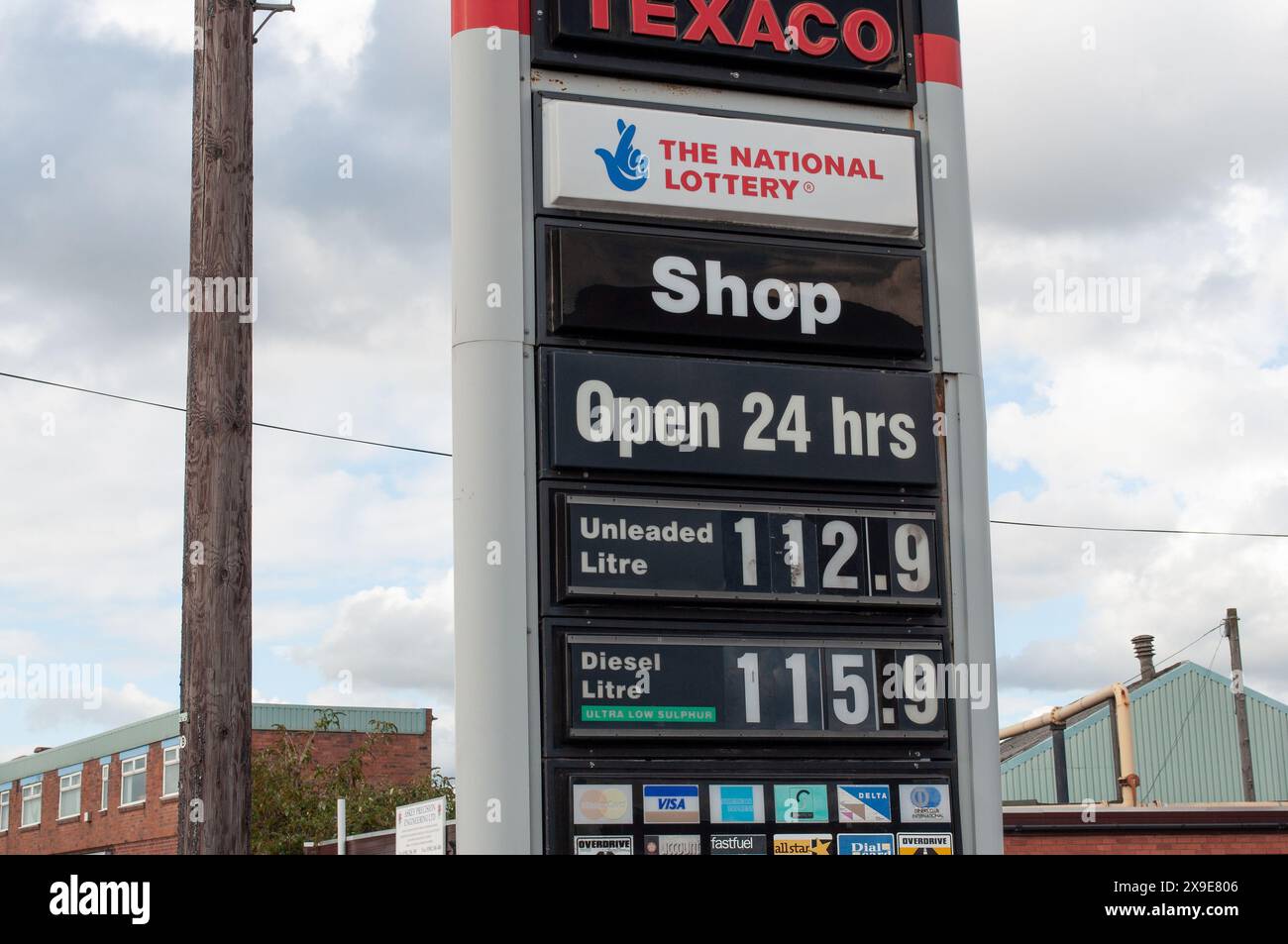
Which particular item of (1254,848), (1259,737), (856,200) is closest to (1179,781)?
(1259,737)

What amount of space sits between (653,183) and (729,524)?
1.70m

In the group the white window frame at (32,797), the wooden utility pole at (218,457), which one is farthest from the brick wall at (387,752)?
the wooden utility pole at (218,457)

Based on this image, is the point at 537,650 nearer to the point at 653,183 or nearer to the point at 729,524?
the point at 729,524

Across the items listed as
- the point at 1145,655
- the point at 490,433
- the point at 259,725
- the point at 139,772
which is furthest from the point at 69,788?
the point at 490,433

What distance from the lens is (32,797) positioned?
53438 mm

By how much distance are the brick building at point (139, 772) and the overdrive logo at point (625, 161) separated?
116ft

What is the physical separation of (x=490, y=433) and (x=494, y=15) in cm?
207

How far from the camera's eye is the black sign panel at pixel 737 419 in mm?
7051

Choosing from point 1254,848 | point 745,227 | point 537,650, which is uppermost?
point 745,227

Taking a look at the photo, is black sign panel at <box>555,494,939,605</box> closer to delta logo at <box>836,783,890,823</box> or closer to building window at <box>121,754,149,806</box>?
delta logo at <box>836,783,890,823</box>

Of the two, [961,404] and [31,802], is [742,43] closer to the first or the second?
[961,404]

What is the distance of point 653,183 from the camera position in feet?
24.5

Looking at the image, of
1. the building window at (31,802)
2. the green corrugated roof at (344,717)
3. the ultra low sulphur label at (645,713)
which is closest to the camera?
the ultra low sulphur label at (645,713)

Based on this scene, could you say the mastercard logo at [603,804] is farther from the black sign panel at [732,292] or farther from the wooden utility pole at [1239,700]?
the wooden utility pole at [1239,700]
